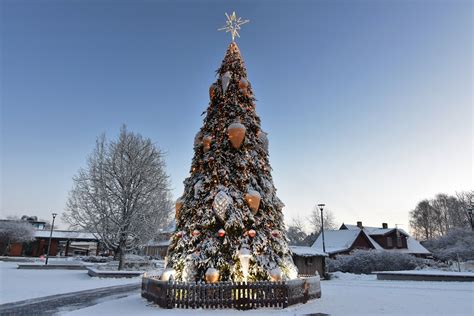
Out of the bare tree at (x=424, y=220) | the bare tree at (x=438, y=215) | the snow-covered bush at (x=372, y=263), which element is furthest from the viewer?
the bare tree at (x=424, y=220)

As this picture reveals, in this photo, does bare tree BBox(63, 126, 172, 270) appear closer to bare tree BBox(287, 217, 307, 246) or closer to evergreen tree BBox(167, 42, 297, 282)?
evergreen tree BBox(167, 42, 297, 282)

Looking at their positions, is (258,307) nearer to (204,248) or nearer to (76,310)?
(204,248)

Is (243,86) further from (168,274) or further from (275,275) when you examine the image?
A: (168,274)

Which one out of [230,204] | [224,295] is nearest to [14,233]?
[230,204]

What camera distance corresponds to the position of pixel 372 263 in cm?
3023

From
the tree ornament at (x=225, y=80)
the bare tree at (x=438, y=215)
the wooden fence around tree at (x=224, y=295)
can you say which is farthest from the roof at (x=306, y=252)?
the bare tree at (x=438, y=215)

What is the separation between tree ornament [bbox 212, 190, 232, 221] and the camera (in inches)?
433

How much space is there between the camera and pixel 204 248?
10.9 meters

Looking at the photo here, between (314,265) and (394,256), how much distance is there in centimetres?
1000

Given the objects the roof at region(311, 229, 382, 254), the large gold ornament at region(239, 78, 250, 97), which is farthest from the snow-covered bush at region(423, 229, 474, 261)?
the large gold ornament at region(239, 78, 250, 97)

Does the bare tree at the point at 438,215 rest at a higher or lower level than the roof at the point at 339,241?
higher

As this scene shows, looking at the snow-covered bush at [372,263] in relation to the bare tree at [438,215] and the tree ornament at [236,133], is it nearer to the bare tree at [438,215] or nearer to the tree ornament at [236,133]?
the tree ornament at [236,133]

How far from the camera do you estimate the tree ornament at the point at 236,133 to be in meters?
12.1

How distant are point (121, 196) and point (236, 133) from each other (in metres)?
17.2
